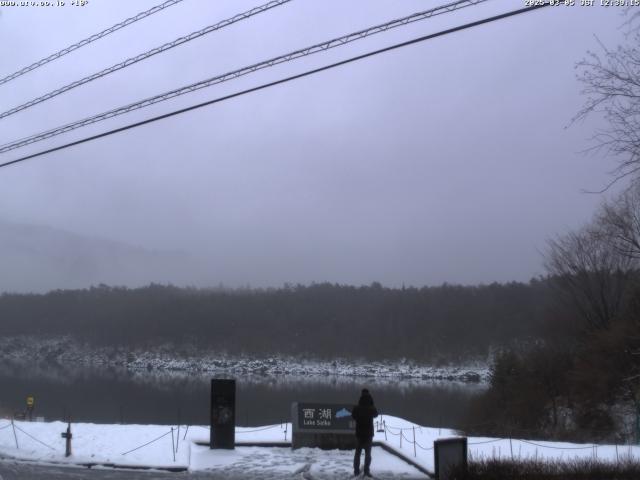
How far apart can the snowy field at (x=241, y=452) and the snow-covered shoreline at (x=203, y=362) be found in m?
95.6

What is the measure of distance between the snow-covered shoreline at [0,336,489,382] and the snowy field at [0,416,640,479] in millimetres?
95573

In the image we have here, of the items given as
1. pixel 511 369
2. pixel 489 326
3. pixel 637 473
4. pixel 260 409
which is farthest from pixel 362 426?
pixel 489 326

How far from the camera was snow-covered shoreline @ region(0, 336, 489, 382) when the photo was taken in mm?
127500

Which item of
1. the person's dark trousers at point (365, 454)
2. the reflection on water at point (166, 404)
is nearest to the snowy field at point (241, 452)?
the person's dark trousers at point (365, 454)

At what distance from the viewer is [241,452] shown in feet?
58.3

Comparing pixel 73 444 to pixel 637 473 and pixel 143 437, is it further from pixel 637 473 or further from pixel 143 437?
pixel 637 473

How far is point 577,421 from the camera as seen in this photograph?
37250 mm

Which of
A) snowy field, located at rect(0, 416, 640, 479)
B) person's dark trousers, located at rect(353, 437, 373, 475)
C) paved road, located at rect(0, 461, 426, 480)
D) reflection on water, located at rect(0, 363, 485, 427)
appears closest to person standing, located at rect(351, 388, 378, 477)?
person's dark trousers, located at rect(353, 437, 373, 475)

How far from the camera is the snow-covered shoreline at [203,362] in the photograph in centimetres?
12750

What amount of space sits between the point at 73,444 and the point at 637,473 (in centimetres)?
1441

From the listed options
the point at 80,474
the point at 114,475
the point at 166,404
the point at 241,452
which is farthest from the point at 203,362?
the point at 114,475

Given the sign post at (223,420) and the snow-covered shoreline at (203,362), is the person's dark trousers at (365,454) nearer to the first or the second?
the sign post at (223,420)

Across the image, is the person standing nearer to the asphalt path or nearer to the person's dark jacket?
the person's dark jacket

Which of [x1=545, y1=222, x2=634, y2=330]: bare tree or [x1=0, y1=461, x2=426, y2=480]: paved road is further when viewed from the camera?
[x1=545, y1=222, x2=634, y2=330]: bare tree
